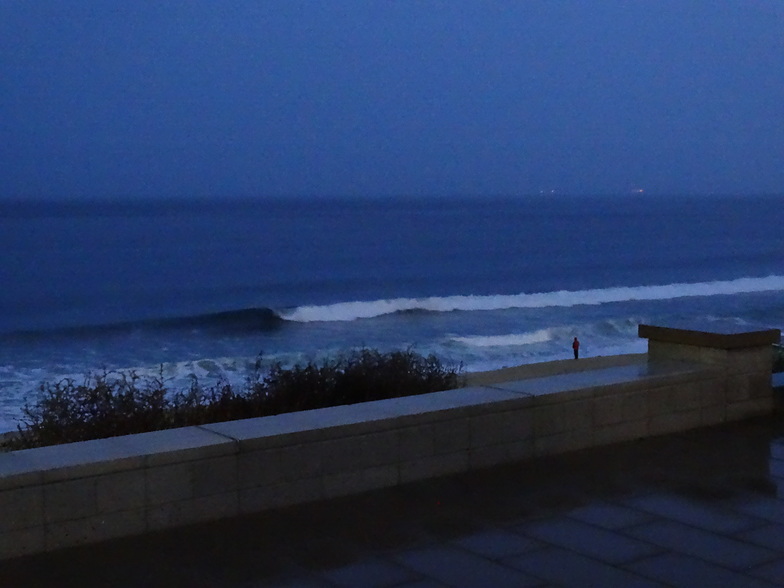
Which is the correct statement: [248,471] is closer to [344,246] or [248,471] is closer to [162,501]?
Result: [162,501]

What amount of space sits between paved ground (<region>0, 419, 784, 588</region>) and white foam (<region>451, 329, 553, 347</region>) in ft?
77.0

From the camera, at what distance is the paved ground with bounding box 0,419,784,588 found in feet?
→ 13.9

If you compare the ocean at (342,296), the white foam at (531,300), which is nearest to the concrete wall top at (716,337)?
the ocean at (342,296)

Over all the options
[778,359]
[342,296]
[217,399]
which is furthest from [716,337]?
[342,296]

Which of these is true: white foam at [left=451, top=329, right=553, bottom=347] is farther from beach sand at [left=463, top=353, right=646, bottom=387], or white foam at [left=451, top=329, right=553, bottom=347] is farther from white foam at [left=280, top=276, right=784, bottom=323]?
white foam at [left=280, top=276, right=784, bottom=323]

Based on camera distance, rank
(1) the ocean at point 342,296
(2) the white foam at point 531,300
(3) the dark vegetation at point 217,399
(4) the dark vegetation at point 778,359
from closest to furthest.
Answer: (3) the dark vegetation at point 217,399
(4) the dark vegetation at point 778,359
(1) the ocean at point 342,296
(2) the white foam at point 531,300

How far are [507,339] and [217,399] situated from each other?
23592mm

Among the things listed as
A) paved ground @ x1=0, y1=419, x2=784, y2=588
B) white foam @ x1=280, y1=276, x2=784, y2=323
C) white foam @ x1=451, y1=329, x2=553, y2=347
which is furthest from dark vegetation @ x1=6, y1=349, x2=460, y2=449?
white foam @ x1=280, y1=276, x2=784, y2=323

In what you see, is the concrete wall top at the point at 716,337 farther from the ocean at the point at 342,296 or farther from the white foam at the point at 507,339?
the white foam at the point at 507,339

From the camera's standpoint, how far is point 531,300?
40562mm

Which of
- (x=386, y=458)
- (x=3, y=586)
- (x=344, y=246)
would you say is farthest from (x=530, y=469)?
(x=344, y=246)

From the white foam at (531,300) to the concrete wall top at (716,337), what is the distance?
28.3m

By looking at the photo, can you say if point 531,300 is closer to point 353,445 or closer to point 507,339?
point 507,339

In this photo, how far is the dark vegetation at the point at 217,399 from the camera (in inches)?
252
